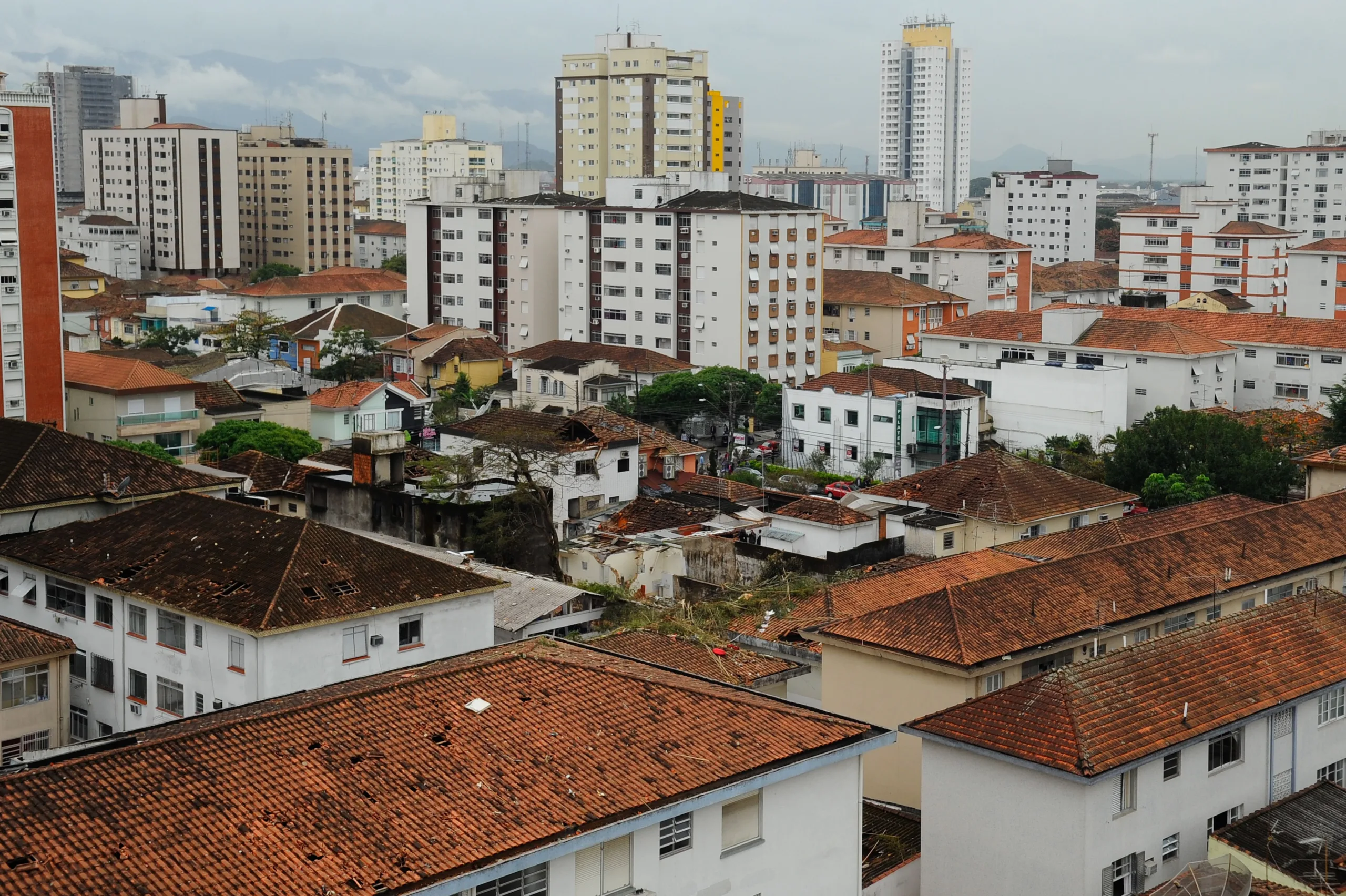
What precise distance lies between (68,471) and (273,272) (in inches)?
3391

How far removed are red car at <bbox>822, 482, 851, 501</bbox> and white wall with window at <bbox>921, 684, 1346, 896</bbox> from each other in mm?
21689

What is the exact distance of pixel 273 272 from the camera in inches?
4451

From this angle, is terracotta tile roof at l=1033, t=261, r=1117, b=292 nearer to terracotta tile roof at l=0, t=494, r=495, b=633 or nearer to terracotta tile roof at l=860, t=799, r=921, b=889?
terracotta tile roof at l=0, t=494, r=495, b=633

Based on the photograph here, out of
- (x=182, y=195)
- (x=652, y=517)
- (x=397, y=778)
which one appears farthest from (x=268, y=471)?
(x=182, y=195)

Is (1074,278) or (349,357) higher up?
(1074,278)

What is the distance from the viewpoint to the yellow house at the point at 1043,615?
22.4 metres

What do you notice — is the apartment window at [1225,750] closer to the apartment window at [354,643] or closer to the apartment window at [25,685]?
the apartment window at [354,643]

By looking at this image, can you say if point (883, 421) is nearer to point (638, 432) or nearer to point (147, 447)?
point (638, 432)

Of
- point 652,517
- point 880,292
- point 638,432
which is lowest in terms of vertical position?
point 652,517

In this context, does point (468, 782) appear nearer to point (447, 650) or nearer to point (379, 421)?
point (447, 650)

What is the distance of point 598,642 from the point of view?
1011 inches

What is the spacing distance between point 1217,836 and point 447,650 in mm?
10650

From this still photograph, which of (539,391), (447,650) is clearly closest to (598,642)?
(447,650)

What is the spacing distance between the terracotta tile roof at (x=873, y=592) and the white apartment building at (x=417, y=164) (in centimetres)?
12697
